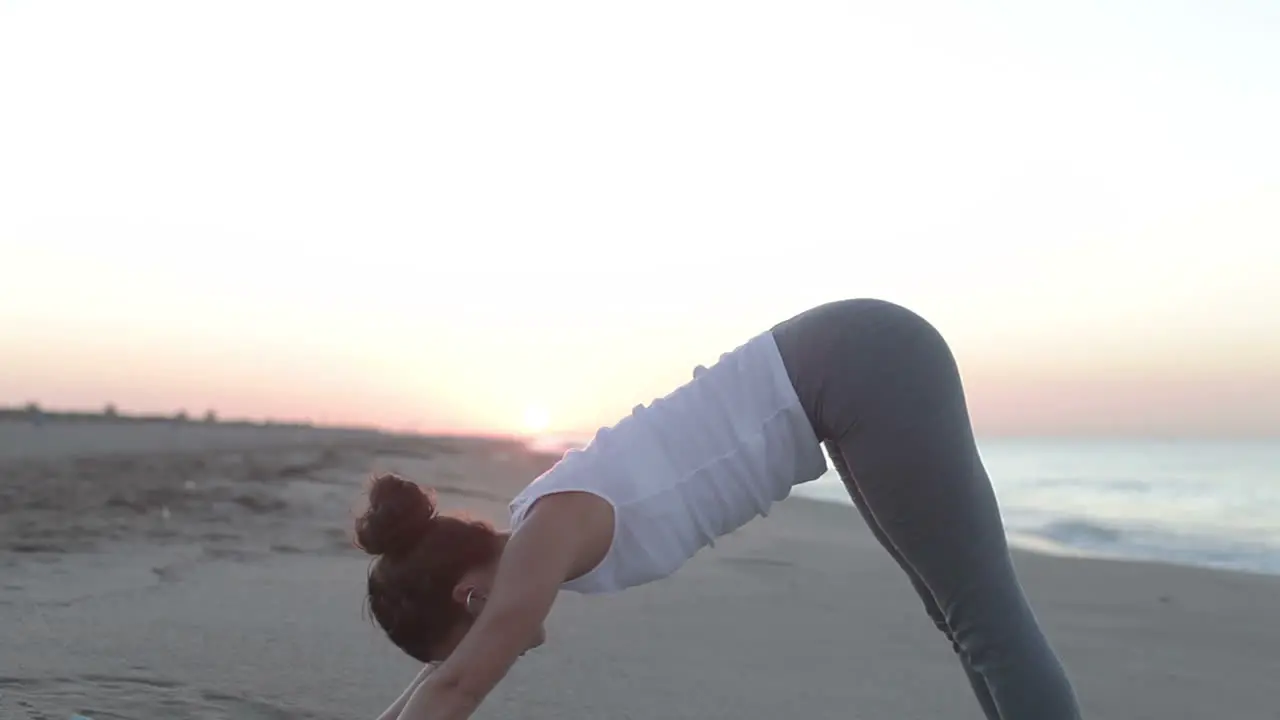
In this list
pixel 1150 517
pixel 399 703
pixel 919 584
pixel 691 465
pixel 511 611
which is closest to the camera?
pixel 511 611

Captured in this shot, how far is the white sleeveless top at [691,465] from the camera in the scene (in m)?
1.84

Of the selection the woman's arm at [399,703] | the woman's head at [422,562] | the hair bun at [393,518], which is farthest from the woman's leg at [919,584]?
the woman's arm at [399,703]

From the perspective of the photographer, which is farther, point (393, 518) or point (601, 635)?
point (601, 635)

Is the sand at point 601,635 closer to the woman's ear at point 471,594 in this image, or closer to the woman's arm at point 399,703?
the woman's arm at point 399,703

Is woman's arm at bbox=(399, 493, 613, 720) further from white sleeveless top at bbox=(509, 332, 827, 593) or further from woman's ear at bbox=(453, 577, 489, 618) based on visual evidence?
woman's ear at bbox=(453, 577, 489, 618)

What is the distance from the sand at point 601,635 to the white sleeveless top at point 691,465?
3.58 feet

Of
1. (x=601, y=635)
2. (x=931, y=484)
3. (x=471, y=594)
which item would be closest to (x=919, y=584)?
(x=931, y=484)

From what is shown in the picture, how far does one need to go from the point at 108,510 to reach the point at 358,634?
3767mm

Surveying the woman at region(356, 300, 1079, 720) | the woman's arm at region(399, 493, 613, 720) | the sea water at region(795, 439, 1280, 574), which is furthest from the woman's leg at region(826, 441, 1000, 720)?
the sea water at region(795, 439, 1280, 574)

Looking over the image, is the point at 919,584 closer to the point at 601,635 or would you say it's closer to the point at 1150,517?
the point at 601,635

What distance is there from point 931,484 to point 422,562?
99 centimetres

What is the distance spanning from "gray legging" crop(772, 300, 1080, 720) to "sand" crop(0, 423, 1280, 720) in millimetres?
1052

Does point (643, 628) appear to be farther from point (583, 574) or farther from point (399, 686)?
point (583, 574)

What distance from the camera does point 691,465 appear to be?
6.25ft
